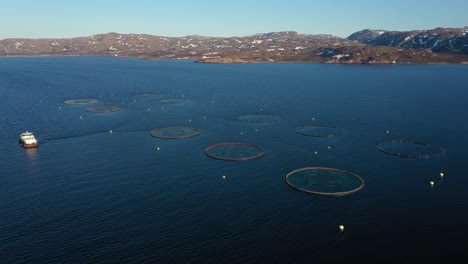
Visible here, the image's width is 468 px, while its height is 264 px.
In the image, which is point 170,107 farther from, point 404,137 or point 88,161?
point 404,137

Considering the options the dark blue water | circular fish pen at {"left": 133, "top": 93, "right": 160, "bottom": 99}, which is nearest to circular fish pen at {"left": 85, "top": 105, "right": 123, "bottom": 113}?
the dark blue water

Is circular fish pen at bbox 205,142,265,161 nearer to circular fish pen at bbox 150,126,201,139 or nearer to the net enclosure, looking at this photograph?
circular fish pen at bbox 150,126,201,139

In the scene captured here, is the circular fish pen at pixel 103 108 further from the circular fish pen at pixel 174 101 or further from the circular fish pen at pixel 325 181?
the circular fish pen at pixel 325 181

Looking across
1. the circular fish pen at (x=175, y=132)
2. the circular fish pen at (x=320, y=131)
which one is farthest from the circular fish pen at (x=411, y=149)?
the circular fish pen at (x=175, y=132)

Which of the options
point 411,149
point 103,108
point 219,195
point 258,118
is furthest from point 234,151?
point 103,108

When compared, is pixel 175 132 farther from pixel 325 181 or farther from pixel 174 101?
pixel 174 101
